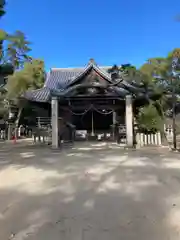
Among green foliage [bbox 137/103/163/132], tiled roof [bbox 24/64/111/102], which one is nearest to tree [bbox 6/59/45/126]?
tiled roof [bbox 24/64/111/102]

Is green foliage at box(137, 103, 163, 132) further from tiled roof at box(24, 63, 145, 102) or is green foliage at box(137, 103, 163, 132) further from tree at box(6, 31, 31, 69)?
tree at box(6, 31, 31, 69)

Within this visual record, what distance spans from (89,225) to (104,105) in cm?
1194

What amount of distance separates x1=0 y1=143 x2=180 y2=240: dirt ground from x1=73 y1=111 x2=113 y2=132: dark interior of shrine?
11.2 meters

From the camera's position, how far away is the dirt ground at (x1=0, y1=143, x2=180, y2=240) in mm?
3270

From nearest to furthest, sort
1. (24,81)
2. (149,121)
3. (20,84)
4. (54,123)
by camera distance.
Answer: (54,123) → (149,121) → (20,84) → (24,81)

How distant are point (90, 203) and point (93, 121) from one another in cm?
1406

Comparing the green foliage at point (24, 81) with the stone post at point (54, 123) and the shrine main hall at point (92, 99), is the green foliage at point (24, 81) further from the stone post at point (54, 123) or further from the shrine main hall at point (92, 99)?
the stone post at point (54, 123)

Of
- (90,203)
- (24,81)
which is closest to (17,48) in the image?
(24,81)

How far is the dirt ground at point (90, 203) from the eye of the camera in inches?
129

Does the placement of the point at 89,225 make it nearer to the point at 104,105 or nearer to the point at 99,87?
the point at 99,87

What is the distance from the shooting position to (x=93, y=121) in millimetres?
18250

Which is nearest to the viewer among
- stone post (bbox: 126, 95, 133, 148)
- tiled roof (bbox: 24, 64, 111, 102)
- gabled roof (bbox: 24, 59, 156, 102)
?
stone post (bbox: 126, 95, 133, 148)

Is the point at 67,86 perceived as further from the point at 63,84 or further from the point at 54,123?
the point at 54,123

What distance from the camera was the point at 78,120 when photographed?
18.3 meters
